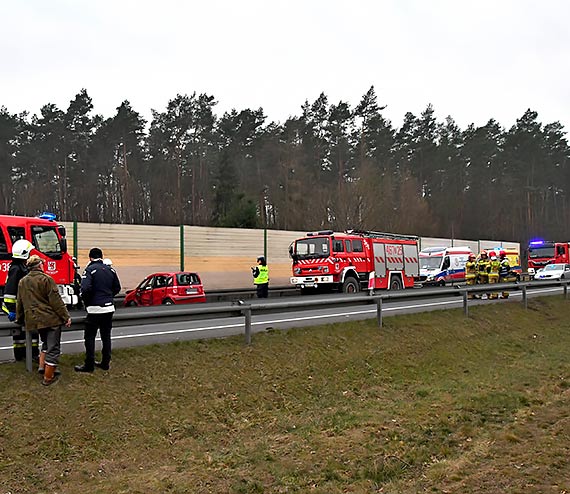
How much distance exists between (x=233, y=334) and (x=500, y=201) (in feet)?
221

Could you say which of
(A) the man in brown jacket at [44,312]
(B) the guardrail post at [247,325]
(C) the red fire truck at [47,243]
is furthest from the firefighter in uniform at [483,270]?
(A) the man in brown jacket at [44,312]

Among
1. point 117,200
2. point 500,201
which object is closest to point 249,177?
point 117,200

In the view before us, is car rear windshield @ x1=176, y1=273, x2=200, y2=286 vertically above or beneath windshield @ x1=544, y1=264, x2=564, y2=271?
above

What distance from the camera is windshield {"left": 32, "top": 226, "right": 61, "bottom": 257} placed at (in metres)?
17.1

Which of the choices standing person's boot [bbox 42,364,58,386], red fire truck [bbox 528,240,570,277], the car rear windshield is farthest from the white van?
standing person's boot [bbox 42,364,58,386]

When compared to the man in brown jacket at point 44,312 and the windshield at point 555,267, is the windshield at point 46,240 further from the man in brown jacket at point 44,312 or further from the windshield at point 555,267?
the windshield at point 555,267

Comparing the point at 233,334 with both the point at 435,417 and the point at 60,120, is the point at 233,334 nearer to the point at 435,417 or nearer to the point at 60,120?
the point at 435,417

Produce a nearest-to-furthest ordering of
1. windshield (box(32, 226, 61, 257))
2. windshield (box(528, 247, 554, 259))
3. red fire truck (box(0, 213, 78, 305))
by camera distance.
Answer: red fire truck (box(0, 213, 78, 305))
windshield (box(32, 226, 61, 257))
windshield (box(528, 247, 554, 259))

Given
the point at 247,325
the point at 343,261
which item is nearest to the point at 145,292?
the point at 343,261

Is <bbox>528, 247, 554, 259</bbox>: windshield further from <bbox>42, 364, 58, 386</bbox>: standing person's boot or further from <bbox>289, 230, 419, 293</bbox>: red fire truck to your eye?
<bbox>42, 364, 58, 386</bbox>: standing person's boot

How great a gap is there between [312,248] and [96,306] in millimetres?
17815

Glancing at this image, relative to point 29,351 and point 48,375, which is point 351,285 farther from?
point 48,375

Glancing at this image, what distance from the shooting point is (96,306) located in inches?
316

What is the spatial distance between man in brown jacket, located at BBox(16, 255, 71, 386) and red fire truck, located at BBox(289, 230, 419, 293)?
1786cm
